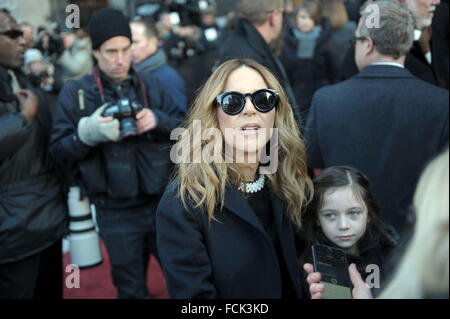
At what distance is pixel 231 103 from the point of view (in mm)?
1552

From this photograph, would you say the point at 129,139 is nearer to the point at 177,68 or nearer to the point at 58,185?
the point at 58,185

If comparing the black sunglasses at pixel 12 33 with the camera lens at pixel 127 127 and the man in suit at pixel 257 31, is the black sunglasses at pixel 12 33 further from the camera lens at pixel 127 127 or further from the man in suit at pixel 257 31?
the man in suit at pixel 257 31

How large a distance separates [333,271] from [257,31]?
2257mm

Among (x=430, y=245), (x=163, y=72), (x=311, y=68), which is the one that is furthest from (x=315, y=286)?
(x=311, y=68)

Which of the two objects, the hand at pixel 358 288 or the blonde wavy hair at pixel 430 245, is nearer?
the blonde wavy hair at pixel 430 245

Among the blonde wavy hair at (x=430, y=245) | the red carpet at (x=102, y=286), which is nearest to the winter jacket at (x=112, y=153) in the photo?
the red carpet at (x=102, y=286)

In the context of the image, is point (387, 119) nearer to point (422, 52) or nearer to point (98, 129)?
point (422, 52)

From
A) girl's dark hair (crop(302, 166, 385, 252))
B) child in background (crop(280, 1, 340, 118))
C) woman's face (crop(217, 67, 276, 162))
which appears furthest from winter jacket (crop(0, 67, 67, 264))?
child in background (crop(280, 1, 340, 118))

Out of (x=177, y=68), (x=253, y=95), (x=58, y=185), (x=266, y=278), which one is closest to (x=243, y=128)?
(x=253, y=95)

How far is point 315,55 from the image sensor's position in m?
5.01

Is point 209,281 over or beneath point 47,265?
over

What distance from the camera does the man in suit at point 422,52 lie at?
3010 millimetres

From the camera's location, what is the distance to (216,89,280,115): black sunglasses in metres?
1.55

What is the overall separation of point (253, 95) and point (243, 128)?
0.12m
